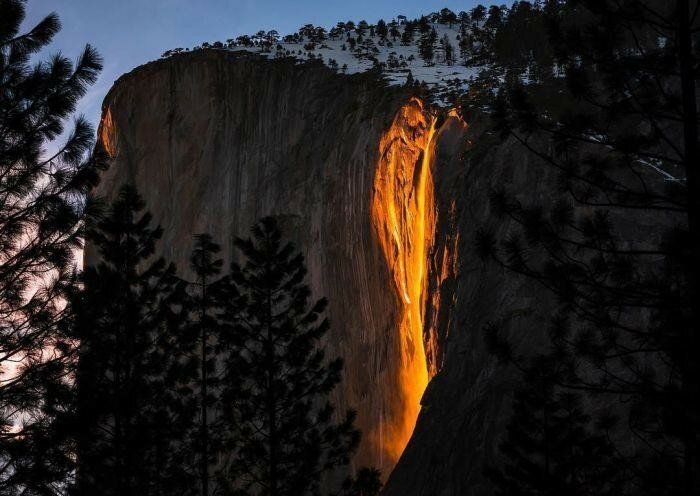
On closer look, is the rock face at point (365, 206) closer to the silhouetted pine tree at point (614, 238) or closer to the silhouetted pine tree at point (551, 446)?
the silhouetted pine tree at point (551, 446)

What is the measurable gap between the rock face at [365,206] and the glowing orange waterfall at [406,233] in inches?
2.2

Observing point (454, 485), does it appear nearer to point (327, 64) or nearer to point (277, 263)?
point (277, 263)

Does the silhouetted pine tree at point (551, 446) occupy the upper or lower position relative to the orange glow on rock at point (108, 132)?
lower

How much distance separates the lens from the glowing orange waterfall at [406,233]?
86.8ft

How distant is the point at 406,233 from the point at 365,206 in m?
2.29

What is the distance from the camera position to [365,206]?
2931 centimetres

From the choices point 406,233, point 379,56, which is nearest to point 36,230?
point 406,233

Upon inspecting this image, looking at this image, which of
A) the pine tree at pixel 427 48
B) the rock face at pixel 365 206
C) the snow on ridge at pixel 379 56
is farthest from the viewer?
the pine tree at pixel 427 48

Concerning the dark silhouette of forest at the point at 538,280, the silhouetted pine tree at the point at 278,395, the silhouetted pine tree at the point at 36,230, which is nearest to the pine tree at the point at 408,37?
the silhouetted pine tree at the point at 278,395

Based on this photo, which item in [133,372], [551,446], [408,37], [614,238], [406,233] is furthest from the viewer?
[408,37]

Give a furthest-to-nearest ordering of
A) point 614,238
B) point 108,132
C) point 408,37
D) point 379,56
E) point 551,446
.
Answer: point 408,37 < point 108,132 < point 379,56 < point 551,446 < point 614,238

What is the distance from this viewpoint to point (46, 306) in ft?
29.7

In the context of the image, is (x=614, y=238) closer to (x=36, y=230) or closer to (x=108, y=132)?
(x=36, y=230)

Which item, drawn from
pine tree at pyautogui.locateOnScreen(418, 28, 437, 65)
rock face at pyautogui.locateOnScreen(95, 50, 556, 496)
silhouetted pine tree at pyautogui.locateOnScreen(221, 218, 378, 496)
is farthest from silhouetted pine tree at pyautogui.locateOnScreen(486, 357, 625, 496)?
pine tree at pyautogui.locateOnScreen(418, 28, 437, 65)
